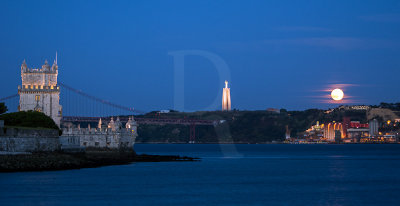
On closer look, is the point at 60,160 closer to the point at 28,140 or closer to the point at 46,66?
the point at 28,140

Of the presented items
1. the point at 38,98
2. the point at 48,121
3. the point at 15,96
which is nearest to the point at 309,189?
the point at 48,121

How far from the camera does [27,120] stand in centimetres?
5859

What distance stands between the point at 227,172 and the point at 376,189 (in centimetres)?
1744

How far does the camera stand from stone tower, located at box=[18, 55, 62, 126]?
2633 inches

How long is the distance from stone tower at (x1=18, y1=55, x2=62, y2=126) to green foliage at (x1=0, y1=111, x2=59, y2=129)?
23.0 ft

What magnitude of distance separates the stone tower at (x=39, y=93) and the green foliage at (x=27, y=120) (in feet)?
23.0

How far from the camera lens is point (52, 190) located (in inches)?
1576

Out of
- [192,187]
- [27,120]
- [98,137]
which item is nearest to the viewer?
[192,187]

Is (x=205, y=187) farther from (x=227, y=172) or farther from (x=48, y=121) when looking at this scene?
(x=48, y=121)

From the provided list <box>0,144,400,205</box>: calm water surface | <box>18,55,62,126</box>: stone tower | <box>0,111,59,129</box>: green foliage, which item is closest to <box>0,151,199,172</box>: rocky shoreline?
<box>0,144,400,205</box>: calm water surface

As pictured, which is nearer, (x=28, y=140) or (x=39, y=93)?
(x=28, y=140)

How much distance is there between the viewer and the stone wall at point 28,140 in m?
50.1

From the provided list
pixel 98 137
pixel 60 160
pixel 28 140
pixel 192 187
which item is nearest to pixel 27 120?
pixel 28 140

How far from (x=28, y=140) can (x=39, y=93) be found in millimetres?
15566
